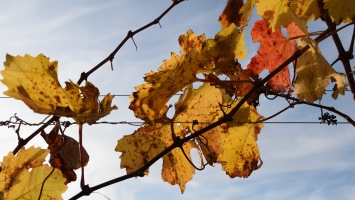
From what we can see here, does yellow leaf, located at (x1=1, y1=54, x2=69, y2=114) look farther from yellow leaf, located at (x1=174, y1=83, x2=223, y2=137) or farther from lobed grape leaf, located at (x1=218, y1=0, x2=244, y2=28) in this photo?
lobed grape leaf, located at (x1=218, y1=0, x2=244, y2=28)

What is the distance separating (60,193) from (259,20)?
64 centimetres

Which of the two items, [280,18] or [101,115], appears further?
[280,18]

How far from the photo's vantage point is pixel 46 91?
2.94 ft

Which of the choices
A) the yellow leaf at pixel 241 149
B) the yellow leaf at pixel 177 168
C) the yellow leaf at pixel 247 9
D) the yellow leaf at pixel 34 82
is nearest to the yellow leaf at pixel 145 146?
the yellow leaf at pixel 177 168

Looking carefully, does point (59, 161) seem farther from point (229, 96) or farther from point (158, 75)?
point (229, 96)

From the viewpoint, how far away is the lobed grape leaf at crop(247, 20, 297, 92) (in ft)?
3.99

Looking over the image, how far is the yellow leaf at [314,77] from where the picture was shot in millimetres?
974

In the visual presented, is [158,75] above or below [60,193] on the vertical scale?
above

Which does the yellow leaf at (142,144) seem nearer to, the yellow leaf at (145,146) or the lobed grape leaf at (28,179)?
the yellow leaf at (145,146)

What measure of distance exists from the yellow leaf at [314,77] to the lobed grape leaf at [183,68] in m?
0.14

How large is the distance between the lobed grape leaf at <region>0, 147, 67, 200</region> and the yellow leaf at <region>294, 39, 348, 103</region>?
1.66 ft

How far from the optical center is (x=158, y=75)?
37.4 inches

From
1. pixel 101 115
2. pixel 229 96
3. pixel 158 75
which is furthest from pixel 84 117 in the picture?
pixel 229 96

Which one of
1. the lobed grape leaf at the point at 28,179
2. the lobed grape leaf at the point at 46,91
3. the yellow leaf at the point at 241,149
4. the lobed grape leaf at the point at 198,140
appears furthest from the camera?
the yellow leaf at the point at 241,149
